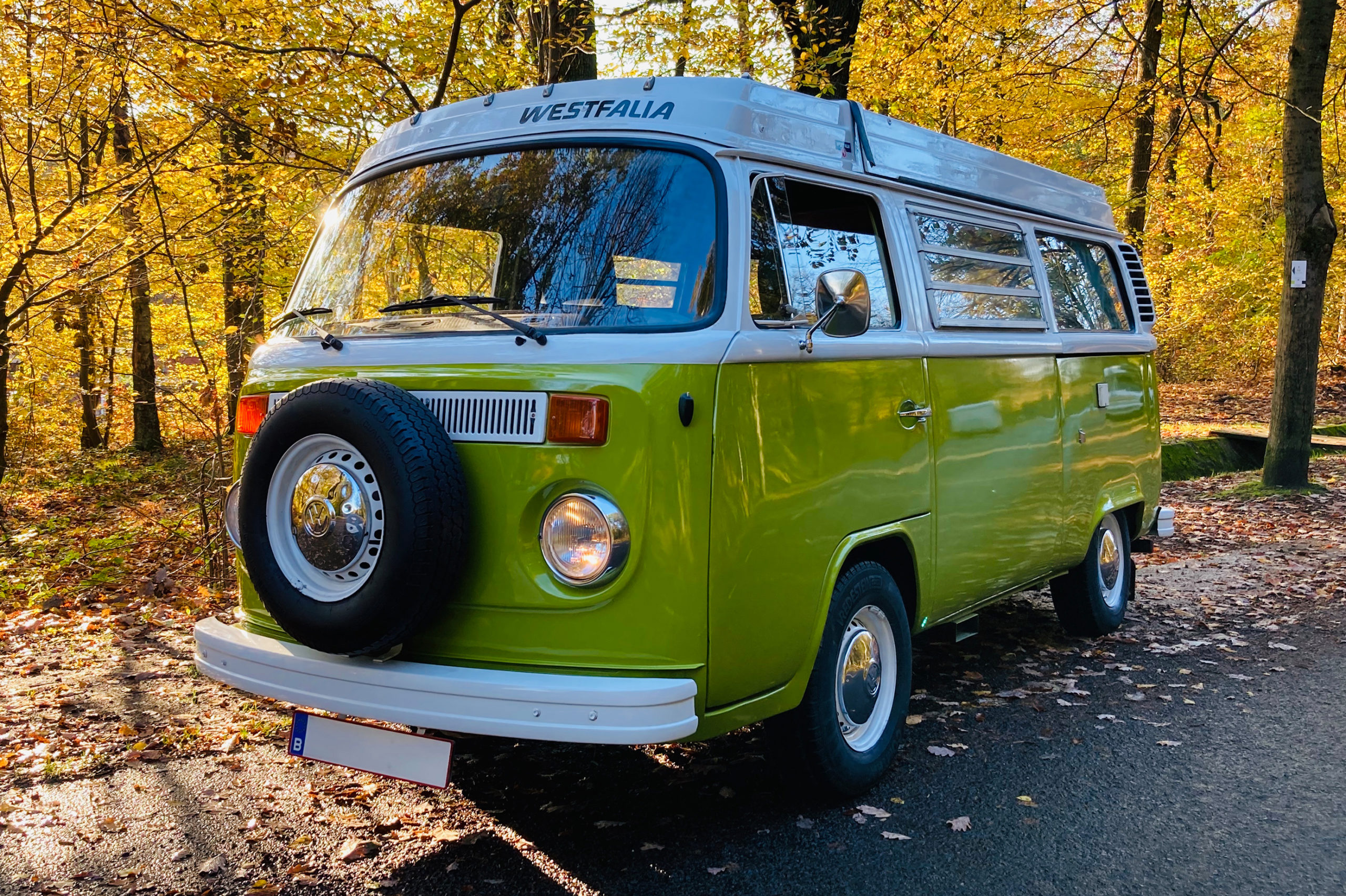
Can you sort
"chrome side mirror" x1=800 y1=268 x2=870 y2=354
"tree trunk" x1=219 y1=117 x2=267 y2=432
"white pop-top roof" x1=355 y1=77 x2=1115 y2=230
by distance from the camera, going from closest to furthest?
"chrome side mirror" x1=800 y1=268 x2=870 y2=354
"white pop-top roof" x1=355 y1=77 x2=1115 y2=230
"tree trunk" x1=219 y1=117 x2=267 y2=432

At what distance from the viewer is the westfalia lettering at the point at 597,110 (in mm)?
3807

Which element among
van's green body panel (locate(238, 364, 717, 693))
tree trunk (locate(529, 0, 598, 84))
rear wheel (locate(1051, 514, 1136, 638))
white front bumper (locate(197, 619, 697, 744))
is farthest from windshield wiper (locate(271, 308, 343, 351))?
tree trunk (locate(529, 0, 598, 84))

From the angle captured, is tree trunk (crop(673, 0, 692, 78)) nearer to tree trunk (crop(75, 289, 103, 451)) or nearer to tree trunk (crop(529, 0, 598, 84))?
tree trunk (crop(529, 0, 598, 84))

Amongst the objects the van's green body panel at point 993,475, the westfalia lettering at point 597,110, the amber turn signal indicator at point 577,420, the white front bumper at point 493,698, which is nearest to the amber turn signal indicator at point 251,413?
the white front bumper at point 493,698

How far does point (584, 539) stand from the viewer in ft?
10.8

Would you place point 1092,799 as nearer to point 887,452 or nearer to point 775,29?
point 887,452

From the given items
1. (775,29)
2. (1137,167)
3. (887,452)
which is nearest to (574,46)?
(775,29)

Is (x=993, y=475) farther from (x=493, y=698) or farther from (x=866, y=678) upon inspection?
(x=493, y=698)

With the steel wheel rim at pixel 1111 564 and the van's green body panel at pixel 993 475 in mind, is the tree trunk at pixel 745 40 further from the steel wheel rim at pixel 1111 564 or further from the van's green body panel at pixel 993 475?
the van's green body panel at pixel 993 475

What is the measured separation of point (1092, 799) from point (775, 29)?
906 centimetres

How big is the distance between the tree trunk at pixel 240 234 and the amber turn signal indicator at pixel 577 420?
7473 millimetres

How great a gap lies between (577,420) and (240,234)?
1001 cm

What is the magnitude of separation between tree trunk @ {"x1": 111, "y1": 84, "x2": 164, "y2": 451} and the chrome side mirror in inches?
350

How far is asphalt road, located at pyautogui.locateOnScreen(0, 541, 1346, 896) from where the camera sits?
3508 mm
